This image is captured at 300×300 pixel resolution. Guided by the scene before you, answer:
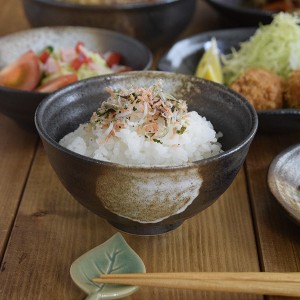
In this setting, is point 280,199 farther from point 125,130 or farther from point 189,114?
point 125,130

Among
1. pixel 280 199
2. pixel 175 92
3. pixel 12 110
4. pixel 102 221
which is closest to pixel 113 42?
pixel 12 110

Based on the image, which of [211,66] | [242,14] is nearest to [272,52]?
[211,66]

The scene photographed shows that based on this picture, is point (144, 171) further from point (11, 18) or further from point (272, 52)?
point (11, 18)

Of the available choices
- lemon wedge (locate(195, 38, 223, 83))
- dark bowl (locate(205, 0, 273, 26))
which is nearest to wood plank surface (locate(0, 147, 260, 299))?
lemon wedge (locate(195, 38, 223, 83))

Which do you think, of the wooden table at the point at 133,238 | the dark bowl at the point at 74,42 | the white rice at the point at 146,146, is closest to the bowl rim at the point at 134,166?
the white rice at the point at 146,146

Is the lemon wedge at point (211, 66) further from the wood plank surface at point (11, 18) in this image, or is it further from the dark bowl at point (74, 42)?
the wood plank surface at point (11, 18)

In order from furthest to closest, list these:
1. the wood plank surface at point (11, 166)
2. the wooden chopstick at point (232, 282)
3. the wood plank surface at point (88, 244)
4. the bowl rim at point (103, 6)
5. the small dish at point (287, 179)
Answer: the bowl rim at point (103, 6) < the wood plank surface at point (11, 166) < the small dish at point (287, 179) < the wood plank surface at point (88, 244) < the wooden chopstick at point (232, 282)

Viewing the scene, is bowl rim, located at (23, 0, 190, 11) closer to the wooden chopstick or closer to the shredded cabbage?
the shredded cabbage
